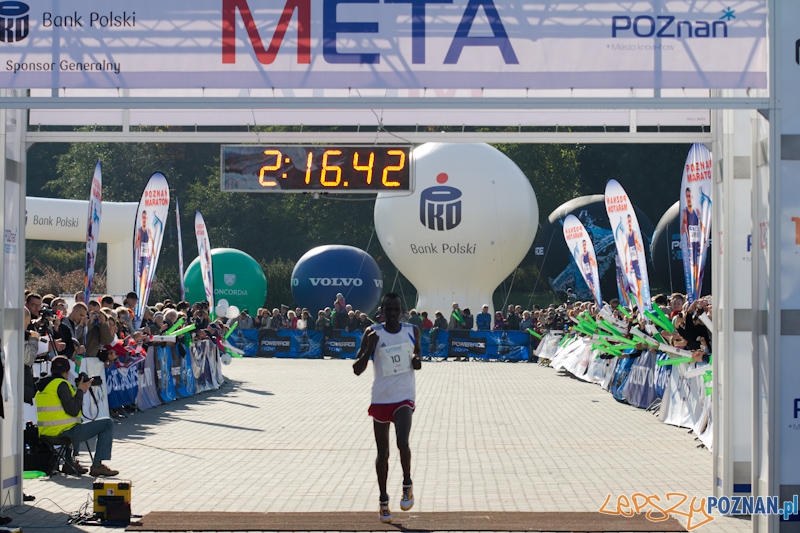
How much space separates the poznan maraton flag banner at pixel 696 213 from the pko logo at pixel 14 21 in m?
7.76

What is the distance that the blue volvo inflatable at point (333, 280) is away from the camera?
40.8 metres

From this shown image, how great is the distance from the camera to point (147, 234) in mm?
17766

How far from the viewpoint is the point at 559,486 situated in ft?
32.1

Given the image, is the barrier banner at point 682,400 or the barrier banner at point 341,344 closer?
the barrier banner at point 682,400

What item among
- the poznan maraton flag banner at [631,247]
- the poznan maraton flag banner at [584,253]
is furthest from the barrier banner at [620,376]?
the poznan maraton flag banner at [584,253]

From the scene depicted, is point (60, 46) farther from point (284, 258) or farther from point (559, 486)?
point (284, 258)

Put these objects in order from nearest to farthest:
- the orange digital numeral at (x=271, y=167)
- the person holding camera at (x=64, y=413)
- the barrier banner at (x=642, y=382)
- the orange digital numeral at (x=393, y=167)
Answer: the orange digital numeral at (x=271, y=167) < the orange digital numeral at (x=393, y=167) < the person holding camera at (x=64, y=413) < the barrier banner at (x=642, y=382)

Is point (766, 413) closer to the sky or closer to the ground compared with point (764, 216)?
closer to the ground

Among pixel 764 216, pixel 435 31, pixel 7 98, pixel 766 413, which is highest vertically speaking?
pixel 435 31

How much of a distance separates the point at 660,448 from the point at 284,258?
172 feet

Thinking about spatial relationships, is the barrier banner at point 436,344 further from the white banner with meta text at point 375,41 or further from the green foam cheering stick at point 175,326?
the white banner with meta text at point 375,41

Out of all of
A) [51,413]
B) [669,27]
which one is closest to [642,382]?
[51,413]

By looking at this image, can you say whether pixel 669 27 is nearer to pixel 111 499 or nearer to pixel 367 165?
pixel 367 165

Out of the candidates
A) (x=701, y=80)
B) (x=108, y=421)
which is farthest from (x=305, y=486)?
(x=701, y=80)
